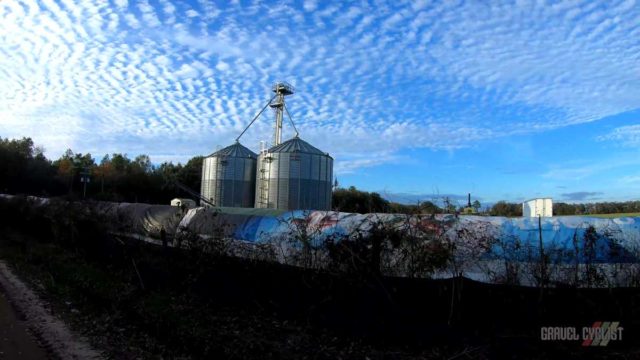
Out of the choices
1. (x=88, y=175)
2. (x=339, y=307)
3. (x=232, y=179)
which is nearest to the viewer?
(x=339, y=307)

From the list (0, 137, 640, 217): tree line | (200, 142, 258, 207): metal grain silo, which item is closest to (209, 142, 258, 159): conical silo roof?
(200, 142, 258, 207): metal grain silo

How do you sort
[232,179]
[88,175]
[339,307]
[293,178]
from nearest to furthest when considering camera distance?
[339,307] < [293,178] < [232,179] < [88,175]

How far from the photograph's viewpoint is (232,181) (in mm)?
45875

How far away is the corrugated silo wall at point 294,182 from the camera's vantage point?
4162 cm

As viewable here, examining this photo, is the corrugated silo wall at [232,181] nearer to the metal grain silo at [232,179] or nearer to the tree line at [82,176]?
the metal grain silo at [232,179]

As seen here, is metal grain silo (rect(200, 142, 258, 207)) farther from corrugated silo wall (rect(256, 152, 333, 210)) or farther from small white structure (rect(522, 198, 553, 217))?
small white structure (rect(522, 198, 553, 217))

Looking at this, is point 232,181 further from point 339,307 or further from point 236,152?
point 339,307

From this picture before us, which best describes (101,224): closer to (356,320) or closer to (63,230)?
(63,230)

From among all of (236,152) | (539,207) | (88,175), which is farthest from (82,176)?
(539,207)

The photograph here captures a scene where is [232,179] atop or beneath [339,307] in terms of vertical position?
atop

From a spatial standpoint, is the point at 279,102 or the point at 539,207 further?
the point at 279,102

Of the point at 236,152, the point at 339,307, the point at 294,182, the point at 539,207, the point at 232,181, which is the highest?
the point at 236,152

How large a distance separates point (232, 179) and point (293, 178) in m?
6.82

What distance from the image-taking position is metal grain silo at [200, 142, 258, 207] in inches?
1791
